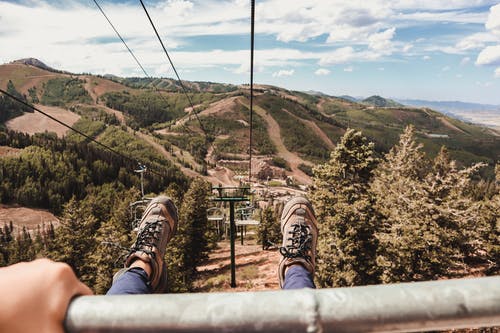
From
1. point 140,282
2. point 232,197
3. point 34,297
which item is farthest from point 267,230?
point 34,297

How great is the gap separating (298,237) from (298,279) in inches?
44.8

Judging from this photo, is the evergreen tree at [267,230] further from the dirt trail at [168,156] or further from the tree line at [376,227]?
the dirt trail at [168,156]

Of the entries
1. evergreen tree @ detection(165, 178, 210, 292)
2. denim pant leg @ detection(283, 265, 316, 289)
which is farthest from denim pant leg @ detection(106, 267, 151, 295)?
evergreen tree @ detection(165, 178, 210, 292)

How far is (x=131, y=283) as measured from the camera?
2.67m

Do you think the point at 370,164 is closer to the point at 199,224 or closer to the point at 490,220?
the point at 490,220

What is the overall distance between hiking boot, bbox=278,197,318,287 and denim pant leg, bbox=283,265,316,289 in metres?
0.17

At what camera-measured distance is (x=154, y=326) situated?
772mm

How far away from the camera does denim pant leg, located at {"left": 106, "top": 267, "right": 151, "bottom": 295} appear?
2.43 m

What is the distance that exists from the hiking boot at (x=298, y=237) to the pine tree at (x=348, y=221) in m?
10.3

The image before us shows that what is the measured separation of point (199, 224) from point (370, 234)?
19.9 metres

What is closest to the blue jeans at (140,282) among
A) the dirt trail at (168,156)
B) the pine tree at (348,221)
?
the pine tree at (348,221)

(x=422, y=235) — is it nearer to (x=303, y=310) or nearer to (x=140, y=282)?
(x=140, y=282)

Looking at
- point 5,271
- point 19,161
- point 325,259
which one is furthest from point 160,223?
point 19,161

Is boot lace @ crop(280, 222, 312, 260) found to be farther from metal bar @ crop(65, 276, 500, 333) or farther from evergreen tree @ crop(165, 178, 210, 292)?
evergreen tree @ crop(165, 178, 210, 292)
